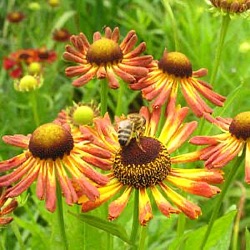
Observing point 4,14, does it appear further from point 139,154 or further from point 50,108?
point 139,154

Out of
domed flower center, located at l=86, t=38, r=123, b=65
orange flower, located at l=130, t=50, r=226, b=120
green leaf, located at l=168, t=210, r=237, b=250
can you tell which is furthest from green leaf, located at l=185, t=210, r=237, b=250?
domed flower center, located at l=86, t=38, r=123, b=65

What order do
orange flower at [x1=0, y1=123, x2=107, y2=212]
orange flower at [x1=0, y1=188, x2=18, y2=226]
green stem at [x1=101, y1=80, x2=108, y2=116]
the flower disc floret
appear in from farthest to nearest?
the flower disc floret → green stem at [x1=101, y1=80, x2=108, y2=116] → orange flower at [x1=0, y1=188, x2=18, y2=226] → orange flower at [x1=0, y1=123, x2=107, y2=212]

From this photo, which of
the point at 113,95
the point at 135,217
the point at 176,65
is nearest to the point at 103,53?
the point at 176,65

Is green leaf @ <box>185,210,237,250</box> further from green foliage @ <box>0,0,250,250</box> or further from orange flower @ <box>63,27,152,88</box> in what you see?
orange flower @ <box>63,27,152,88</box>

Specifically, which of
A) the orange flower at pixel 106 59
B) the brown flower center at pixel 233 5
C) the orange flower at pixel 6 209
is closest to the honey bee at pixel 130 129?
the orange flower at pixel 106 59

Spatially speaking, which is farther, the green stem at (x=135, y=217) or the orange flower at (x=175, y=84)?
the orange flower at (x=175, y=84)

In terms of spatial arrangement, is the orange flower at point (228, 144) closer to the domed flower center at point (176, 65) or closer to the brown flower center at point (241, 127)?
the brown flower center at point (241, 127)

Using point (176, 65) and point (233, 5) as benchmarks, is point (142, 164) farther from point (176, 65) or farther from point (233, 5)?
point (233, 5)

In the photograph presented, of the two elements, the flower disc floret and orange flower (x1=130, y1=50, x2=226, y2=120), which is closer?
orange flower (x1=130, y1=50, x2=226, y2=120)
